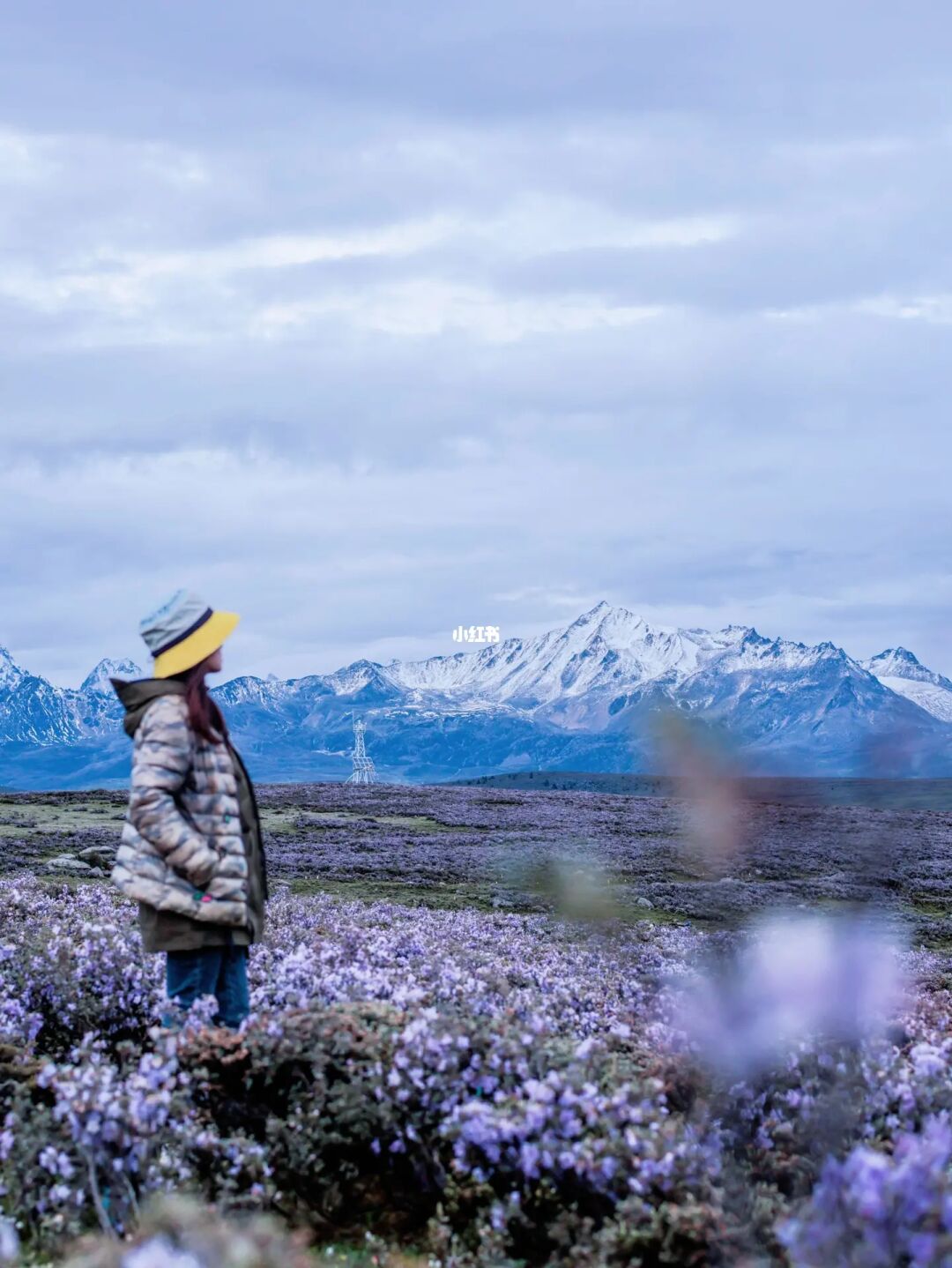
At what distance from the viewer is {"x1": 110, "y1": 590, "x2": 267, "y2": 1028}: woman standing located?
264 inches

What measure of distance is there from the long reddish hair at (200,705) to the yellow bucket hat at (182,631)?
0.18 ft

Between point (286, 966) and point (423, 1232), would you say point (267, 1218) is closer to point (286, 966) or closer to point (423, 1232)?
point (423, 1232)

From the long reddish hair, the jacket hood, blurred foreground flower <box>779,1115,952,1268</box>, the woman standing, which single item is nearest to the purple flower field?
blurred foreground flower <box>779,1115,952,1268</box>

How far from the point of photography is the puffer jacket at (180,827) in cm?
667

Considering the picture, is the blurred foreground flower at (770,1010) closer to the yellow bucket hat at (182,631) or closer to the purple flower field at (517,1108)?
the purple flower field at (517,1108)

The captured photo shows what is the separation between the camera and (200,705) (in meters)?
6.83

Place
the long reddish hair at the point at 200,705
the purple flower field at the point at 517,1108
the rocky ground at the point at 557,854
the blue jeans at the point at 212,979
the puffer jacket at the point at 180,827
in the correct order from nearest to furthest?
the rocky ground at the point at 557,854 < the purple flower field at the point at 517,1108 < the puffer jacket at the point at 180,827 < the long reddish hair at the point at 200,705 < the blue jeans at the point at 212,979

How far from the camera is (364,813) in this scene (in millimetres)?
51031

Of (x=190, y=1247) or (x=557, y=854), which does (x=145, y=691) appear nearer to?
(x=190, y=1247)

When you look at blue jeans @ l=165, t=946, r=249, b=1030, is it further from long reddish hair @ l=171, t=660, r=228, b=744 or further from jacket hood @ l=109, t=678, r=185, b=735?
jacket hood @ l=109, t=678, r=185, b=735

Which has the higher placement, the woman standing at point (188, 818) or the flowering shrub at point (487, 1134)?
the woman standing at point (188, 818)

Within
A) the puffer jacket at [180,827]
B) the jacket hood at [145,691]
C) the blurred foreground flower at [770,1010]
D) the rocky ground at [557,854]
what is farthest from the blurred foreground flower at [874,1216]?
the jacket hood at [145,691]

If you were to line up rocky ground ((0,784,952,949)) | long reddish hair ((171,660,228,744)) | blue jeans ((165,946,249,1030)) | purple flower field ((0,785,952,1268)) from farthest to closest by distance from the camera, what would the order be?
blue jeans ((165,946,249,1030)), long reddish hair ((171,660,228,744)), purple flower field ((0,785,952,1268)), rocky ground ((0,784,952,949))

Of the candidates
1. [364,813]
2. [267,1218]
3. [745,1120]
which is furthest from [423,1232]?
[364,813]
